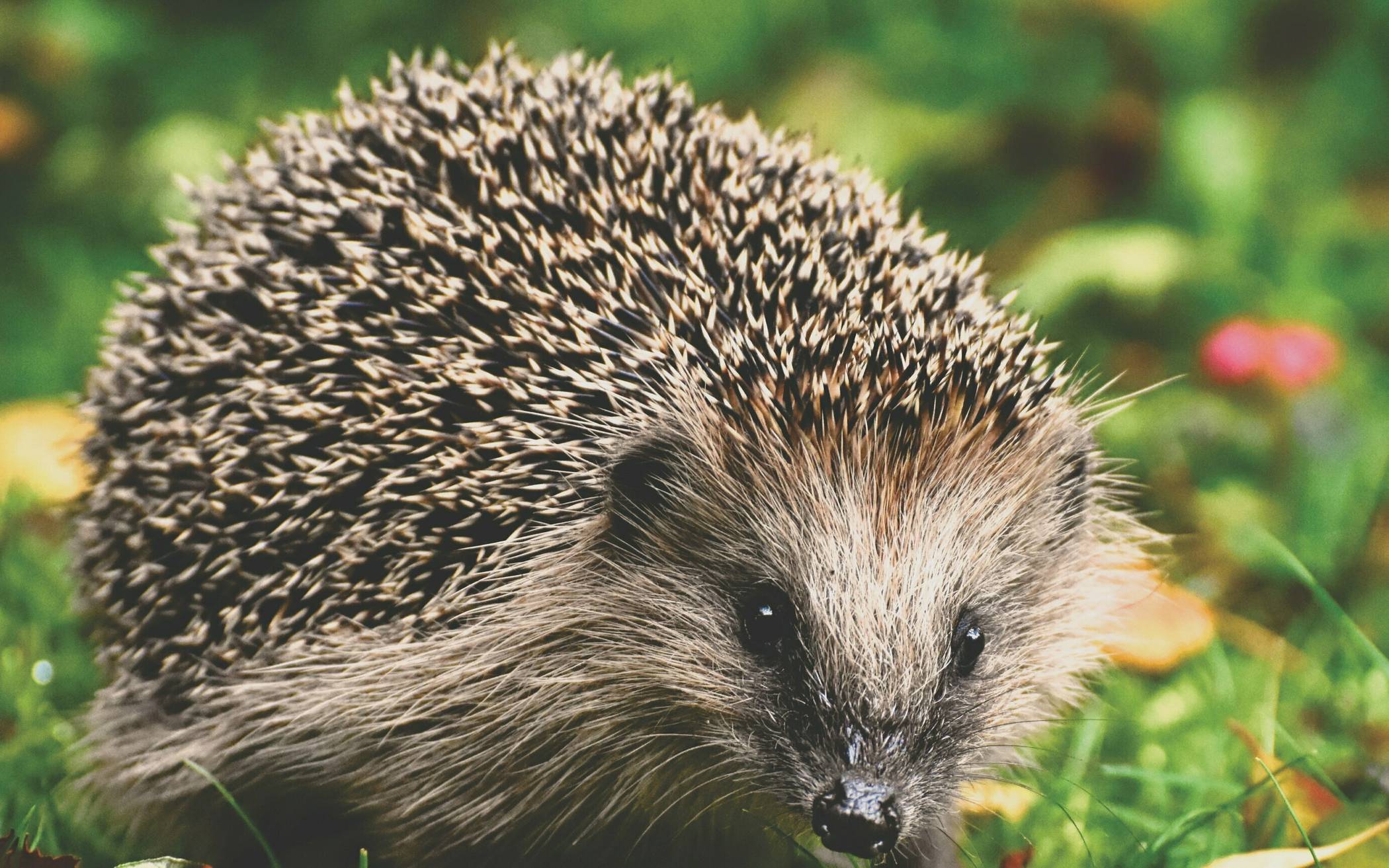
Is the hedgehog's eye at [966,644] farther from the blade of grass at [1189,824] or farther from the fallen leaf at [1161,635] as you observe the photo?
the fallen leaf at [1161,635]

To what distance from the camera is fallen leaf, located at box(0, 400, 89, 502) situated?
4.19m

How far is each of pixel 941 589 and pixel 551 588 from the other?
2.37 ft

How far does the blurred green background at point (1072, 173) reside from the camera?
4145mm

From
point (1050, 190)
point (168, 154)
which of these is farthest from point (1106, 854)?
point (168, 154)

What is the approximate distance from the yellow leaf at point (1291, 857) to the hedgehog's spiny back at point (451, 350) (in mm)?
918

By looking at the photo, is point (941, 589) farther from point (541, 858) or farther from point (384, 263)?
point (384, 263)

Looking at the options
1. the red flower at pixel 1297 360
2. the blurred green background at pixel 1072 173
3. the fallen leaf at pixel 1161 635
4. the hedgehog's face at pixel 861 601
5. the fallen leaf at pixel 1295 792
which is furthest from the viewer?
the red flower at pixel 1297 360

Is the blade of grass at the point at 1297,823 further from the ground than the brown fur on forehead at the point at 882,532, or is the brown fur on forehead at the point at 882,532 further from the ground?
the brown fur on forehead at the point at 882,532

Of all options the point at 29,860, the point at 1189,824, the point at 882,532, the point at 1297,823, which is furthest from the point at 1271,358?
the point at 29,860

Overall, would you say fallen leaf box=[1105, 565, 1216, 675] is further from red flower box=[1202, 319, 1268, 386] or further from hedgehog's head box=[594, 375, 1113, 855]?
Answer: red flower box=[1202, 319, 1268, 386]

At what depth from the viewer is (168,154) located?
5.68 m

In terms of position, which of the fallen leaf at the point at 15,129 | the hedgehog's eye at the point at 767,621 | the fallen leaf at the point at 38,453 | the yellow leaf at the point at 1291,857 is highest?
the fallen leaf at the point at 15,129

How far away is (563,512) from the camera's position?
2580 millimetres

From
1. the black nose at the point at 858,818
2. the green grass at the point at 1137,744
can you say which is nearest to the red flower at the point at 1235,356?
the green grass at the point at 1137,744
